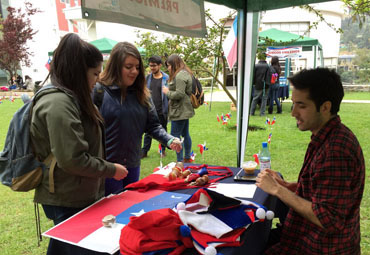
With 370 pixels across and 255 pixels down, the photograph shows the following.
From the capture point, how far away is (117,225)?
4.58ft

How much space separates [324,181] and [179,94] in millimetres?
3210

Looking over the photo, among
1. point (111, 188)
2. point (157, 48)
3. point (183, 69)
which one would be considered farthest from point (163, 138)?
point (157, 48)

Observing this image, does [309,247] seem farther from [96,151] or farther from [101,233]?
[96,151]

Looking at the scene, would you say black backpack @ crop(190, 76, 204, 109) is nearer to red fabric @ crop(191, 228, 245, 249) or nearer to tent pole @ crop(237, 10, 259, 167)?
tent pole @ crop(237, 10, 259, 167)

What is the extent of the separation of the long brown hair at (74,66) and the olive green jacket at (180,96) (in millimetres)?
2808

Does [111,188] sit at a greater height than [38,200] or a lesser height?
lesser

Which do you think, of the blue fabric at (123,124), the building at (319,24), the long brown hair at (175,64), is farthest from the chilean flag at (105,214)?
the building at (319,24)

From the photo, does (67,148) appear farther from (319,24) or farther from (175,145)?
(319,24)

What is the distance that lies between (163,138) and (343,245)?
1.38 m

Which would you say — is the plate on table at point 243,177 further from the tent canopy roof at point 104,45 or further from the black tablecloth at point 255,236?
the tent canopy roof at point 104,45

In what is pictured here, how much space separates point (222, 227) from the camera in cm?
124

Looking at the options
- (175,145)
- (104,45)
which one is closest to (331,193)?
(175,145)

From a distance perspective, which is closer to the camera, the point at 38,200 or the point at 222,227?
the point at 222,227

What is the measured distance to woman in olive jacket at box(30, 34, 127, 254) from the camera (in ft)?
4.35
